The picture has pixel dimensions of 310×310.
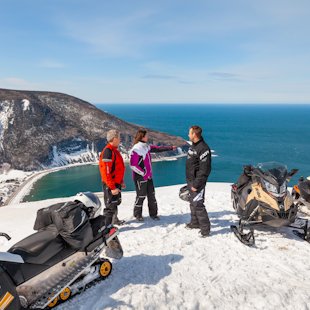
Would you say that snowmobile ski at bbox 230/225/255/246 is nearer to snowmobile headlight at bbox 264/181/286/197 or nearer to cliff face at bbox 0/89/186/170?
snowmobile headlight at bbox 264/181/286/197

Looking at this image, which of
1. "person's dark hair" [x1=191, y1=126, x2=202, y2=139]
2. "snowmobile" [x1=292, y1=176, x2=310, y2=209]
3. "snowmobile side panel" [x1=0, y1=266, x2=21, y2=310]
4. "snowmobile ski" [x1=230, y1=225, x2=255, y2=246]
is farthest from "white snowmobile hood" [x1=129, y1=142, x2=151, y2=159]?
"snowmobile" [x1=292, y1=176, x2=310, y2=209]

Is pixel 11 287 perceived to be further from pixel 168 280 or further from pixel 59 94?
pixel 59 94

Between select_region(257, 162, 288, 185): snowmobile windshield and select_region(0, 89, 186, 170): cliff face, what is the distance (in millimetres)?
120444

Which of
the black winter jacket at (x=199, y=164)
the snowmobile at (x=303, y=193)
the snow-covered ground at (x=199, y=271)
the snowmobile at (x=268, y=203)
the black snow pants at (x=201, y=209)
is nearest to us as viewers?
the snow-covered ground at (x=199, y=271)

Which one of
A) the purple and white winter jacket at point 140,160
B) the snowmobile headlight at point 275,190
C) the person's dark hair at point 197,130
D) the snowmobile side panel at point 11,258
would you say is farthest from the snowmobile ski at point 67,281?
the snowmobile headlight at point 275,190

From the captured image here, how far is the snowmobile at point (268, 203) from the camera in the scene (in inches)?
225

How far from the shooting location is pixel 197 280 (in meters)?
4.59

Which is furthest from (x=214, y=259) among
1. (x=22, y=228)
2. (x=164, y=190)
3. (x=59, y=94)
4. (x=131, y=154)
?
(x=59, y=94)

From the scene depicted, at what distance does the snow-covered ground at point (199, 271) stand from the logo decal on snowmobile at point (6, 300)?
1.00 m

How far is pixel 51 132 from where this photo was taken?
141375mm

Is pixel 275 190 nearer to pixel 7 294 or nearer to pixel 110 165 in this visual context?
pixel 110 165

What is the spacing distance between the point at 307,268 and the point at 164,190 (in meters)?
7.62

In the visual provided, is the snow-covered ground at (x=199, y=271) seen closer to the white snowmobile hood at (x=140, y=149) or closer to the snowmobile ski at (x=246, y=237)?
the snowmobile ski at (x=246, y=237)

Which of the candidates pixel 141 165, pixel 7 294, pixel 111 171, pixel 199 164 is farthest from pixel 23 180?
pixel 7 294
